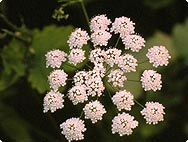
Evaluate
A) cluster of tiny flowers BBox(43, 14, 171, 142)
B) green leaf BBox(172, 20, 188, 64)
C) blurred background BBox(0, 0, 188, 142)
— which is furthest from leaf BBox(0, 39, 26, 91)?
green leaf BBox(172, 20, 188, 64)

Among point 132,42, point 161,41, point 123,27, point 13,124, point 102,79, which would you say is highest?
point 123,27

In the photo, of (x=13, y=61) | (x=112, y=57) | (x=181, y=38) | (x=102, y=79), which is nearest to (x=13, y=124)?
(x=13, y=61)

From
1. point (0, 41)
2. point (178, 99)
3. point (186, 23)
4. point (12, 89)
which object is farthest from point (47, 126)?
point (186, 23)

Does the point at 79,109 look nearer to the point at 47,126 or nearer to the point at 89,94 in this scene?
the point at 47,126

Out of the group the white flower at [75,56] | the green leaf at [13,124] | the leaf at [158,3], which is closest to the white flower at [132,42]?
the white flower at [75,56]

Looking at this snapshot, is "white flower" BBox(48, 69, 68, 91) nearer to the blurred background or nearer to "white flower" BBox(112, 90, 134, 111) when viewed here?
"white flower" BBox(112, 90, 134, 111)

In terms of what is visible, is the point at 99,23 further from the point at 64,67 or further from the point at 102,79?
the point at 64,67

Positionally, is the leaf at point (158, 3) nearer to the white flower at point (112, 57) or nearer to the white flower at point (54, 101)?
the white flower at point (112, 57)
